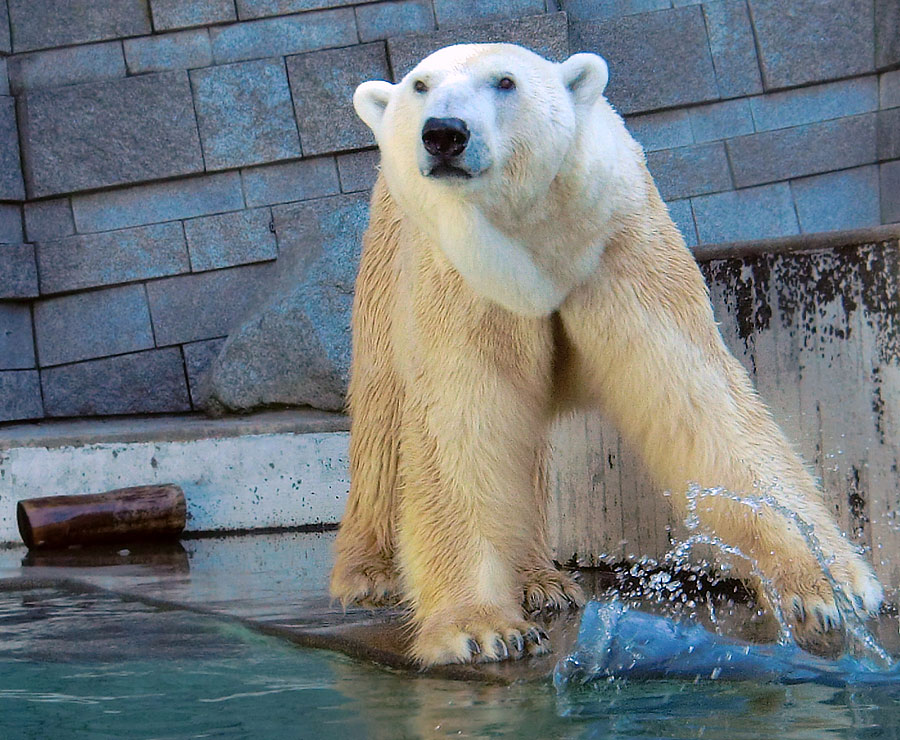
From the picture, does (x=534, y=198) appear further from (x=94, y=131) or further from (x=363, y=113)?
(x=94, y=131)

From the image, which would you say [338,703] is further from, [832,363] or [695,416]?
[832,363]

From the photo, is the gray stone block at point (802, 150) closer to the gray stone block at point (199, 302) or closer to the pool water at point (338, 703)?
the gray stone block at point (199, 302)

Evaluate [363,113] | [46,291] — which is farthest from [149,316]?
[363,113]

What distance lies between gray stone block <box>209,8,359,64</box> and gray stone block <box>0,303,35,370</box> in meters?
1.69

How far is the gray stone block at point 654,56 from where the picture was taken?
698 cm

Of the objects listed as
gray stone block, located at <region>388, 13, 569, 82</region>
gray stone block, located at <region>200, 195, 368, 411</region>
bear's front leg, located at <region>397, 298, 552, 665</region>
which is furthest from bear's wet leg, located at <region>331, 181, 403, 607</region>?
gray stone block, located at <region>388, 13, 569, 82</region>

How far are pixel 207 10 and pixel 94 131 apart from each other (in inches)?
34.3

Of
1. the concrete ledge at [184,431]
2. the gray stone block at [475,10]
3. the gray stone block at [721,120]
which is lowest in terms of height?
the concrete ledge at [184,431]

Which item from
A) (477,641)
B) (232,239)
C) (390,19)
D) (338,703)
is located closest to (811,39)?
(390,19)

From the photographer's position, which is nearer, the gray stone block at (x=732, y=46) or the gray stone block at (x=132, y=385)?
the gray stone block at (x=132, y=385)

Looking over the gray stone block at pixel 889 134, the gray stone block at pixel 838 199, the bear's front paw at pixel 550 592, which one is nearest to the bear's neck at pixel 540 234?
the bear's front paw at pixel 550 592

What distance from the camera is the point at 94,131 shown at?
660 cm

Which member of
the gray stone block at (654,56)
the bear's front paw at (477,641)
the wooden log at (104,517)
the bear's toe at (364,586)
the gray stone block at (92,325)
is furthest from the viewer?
the gray stone block at (654,56)

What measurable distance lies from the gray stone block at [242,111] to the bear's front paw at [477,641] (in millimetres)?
4539
